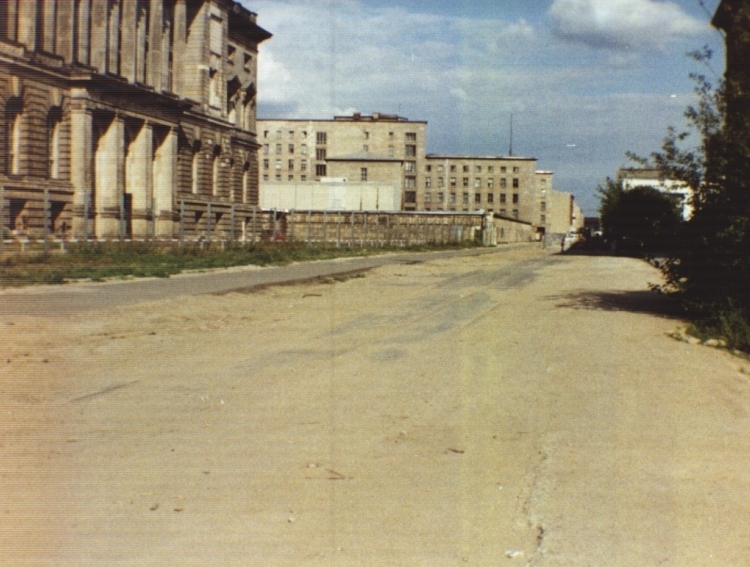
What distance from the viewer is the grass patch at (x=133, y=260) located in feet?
60.2

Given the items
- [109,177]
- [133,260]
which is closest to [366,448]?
[133,260]

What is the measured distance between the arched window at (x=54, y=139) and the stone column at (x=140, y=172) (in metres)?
8.23

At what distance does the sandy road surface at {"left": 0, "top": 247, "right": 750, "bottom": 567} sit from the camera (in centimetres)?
402

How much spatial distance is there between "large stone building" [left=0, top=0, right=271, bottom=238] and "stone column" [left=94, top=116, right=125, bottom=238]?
5 cm

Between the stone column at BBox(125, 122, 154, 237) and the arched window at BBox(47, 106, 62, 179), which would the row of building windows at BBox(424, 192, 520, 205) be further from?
the arched window at BBox(47, 106, 62, 179)

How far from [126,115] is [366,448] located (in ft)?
140

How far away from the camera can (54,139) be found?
38.9m

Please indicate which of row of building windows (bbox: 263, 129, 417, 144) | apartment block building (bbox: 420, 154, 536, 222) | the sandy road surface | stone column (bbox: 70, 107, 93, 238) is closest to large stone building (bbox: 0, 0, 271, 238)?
stone column (bbox: 70, 107, 93, 238)

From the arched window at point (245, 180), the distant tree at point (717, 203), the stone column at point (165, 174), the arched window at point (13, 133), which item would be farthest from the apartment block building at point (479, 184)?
the distant tree at point (717, 203)

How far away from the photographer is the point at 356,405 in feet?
22.5

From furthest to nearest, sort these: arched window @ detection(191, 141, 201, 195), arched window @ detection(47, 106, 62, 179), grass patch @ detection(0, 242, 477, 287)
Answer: arched window @ detection(191, 141, 201, 195), arched window @ detection(47, 106, 62, 179), grass patch @ detection(0, 242, 477, 287)

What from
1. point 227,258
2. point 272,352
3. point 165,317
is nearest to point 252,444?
point 272,352

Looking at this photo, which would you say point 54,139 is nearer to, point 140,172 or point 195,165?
point 140,172

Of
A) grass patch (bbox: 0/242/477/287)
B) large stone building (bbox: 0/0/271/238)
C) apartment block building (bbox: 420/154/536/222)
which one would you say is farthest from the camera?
apartment block building (bbox: 420/154/536/222)
